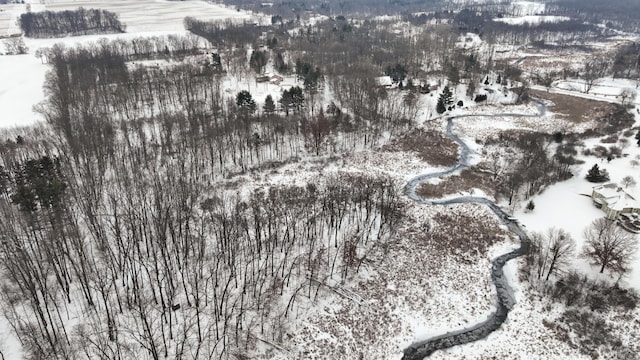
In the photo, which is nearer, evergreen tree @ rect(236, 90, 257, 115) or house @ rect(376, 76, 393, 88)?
evergreen tree @ rect(236, 90, 257, 115)

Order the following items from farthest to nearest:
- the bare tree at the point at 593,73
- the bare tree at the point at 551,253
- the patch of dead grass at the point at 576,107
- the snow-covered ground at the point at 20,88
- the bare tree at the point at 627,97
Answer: the bare tree at the point at 593,73 → the bare tree at the point at 627,97 → the patch of dead grass at the point at 576,107 → the snow-covered ground at the point at 20,88 → the bare tree at the point at 551,253

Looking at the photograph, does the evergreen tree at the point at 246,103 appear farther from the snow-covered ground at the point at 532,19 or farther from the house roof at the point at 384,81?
the snow-covered ground at the point at 532,19

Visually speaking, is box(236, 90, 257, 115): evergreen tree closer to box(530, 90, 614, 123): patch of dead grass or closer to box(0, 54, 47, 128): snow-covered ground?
box(0, 54, 47, 128): snow-covered ground

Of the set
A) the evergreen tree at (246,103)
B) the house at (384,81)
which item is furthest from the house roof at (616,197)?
the evergreen tree at (246,103)

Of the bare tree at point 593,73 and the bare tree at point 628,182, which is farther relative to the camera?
the bare tree at point 593,73

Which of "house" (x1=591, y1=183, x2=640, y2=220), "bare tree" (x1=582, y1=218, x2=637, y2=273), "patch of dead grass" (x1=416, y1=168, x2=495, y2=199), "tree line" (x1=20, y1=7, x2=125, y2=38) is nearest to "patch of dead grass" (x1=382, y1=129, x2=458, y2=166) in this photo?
"patch of dead grass" (x1=416, y1=168, x2=495, y2=199)

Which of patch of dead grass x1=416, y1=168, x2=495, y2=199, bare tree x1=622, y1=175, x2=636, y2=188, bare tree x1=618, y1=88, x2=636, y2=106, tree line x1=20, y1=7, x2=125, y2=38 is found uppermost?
tree line x1=20, y1=7, x2=125, y2=38
